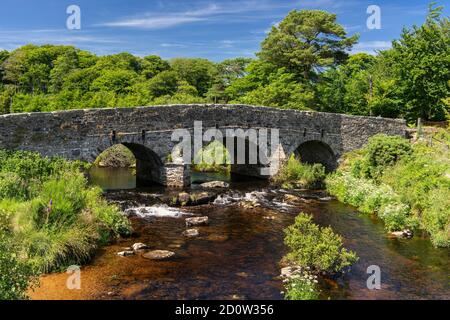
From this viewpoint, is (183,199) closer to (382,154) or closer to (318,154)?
(382,154)

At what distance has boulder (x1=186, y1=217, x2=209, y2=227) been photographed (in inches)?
715

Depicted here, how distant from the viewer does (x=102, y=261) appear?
44.5 feet

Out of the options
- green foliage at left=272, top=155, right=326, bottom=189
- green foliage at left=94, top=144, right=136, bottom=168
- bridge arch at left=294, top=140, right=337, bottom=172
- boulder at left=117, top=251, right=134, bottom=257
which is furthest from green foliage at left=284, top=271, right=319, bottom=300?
green foliage at left=94, top=144, right=136, bottom=168

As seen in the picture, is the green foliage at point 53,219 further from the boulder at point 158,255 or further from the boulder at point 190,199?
the boulder at point 190,199

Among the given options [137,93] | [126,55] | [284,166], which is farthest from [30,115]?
[126,55]

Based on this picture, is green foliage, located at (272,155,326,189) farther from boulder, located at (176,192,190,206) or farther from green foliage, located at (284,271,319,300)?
green foliage, located at (284,271,319,300)

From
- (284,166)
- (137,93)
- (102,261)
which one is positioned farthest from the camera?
(137,93)

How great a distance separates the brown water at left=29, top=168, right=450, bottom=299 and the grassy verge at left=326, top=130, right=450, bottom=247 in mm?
864

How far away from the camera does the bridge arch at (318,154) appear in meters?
30.7

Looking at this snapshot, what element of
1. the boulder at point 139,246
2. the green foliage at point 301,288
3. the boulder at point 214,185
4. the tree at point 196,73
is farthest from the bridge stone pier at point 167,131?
the tree at point 196,73

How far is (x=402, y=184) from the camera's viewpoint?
2048cm
